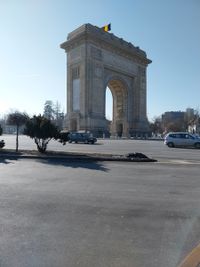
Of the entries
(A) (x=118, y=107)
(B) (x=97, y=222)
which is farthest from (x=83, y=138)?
(A) (x=118, y=107)

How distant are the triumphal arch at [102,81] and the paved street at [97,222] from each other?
56.9 meters

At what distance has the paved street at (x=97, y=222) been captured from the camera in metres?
4.03

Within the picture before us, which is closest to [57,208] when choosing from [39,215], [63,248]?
[39,215]

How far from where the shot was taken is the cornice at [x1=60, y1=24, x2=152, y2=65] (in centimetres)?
6719

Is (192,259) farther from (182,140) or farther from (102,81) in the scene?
(102,81)

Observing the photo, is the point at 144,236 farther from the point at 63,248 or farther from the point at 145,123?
the point at 145,123

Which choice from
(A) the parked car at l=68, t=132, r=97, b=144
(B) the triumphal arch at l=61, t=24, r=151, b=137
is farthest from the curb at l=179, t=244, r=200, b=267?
(B) the triumphal arch at l=61, t=24, r=151, b=137

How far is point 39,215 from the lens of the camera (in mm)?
5828

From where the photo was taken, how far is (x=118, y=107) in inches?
3263

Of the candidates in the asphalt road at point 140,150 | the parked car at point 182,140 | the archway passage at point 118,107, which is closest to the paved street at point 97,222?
the asphalt road at point 140,150

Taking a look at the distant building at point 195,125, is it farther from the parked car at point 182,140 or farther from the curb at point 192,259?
the curb at point 192,259

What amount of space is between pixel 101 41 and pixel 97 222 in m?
68.2

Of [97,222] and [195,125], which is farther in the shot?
[195,125]

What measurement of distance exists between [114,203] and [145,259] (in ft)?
9.54
